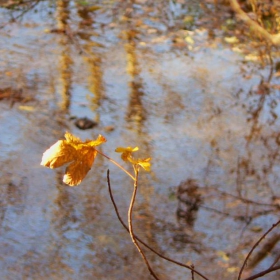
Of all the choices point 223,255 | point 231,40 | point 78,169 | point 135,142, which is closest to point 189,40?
point 231,40

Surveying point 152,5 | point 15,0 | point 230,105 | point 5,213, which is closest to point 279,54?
point 230,105

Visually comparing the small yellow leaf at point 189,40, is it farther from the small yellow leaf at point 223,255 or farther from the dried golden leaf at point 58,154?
the dried golden leaf at point 58,154

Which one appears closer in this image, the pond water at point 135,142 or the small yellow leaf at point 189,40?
the pond water at point 135,142

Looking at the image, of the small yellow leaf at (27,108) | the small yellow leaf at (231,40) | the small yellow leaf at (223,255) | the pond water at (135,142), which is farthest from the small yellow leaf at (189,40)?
the small yellow leaf at (223,255)

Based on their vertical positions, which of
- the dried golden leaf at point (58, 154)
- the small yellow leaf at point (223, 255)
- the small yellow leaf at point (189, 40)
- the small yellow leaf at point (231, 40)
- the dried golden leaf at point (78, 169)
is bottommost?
the small yellow leaf at point (189, 40)

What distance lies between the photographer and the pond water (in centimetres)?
358

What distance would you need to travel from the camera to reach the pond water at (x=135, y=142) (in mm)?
3584

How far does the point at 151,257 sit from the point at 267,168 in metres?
1.42

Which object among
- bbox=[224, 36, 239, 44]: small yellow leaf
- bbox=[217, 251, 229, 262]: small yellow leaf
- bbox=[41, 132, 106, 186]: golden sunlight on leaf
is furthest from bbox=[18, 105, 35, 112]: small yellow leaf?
bbox=[41, 132, 106, 186]: golden sunlight on leaf

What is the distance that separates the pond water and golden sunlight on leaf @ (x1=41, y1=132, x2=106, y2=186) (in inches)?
63.1

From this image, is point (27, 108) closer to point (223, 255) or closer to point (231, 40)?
point (223, 255)

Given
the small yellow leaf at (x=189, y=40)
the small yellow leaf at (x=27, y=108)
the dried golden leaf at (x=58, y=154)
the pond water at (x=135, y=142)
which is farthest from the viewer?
the small yellow leaf at (x=189, y=40)

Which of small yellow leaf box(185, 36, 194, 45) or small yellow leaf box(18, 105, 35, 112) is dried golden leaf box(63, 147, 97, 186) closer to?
small yellow leaf box(18, 105, 35, 112)

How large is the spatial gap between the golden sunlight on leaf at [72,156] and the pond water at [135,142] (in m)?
1.60
